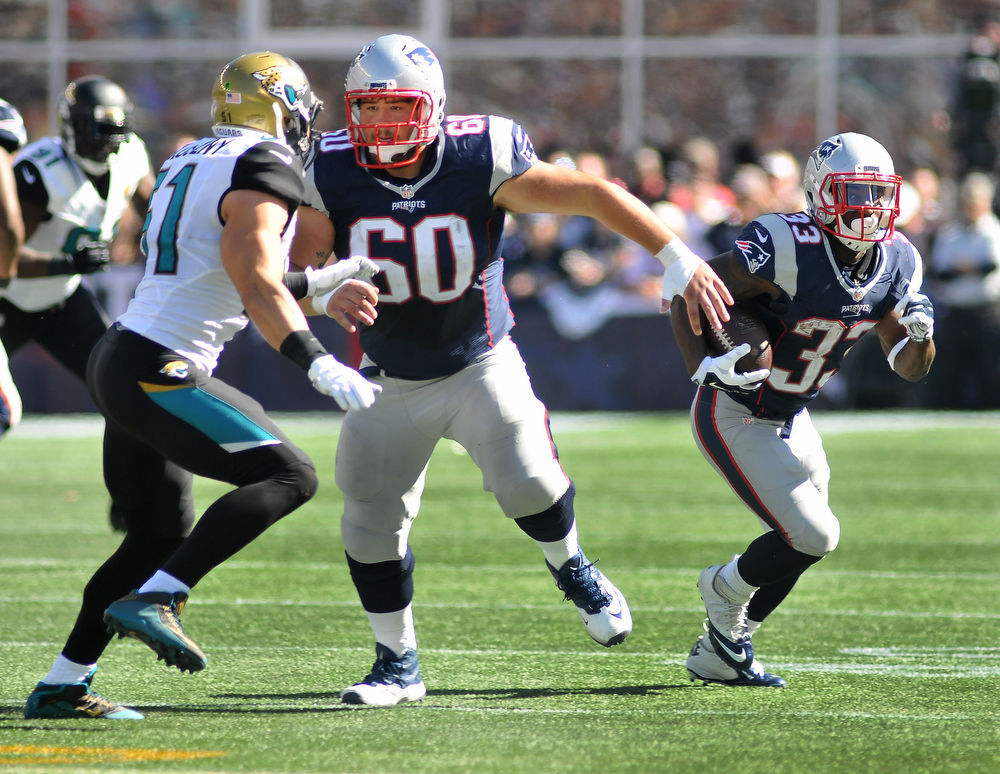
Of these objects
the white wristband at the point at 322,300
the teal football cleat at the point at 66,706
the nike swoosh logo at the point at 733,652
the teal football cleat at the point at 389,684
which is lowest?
the nike swoosh logo at the point at 733,652

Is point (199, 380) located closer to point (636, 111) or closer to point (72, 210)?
point (72, 210)

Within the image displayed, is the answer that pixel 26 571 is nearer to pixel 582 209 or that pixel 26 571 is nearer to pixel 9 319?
pixel 9 319

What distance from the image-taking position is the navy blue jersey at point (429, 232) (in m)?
4.71

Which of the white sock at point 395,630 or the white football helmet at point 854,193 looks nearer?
the white sock at point 395,630

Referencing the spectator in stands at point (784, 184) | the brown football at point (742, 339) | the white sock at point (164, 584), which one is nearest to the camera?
the white sock at point (164, 584)

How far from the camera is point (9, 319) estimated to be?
7535mm

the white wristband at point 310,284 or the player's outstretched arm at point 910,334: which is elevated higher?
the white wristband at point 310,284

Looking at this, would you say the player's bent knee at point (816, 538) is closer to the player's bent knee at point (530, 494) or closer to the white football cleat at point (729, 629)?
the white football cleat at point (729, 629)

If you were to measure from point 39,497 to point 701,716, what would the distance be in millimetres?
6059

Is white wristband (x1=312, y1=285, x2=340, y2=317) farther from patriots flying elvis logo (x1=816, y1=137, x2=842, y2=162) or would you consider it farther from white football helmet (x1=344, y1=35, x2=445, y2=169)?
patriots flying elvis logo (x1=816, y1=137, x2=842, y2=162)

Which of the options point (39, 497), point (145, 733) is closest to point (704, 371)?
point (145, 733)

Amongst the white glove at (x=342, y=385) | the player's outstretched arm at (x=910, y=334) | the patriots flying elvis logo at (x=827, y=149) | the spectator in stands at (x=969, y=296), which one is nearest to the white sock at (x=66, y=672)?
the white glove at (x=342, y=385)

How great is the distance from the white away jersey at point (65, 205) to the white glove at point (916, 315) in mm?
3789

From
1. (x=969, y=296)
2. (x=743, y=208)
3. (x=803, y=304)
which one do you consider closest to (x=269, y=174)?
(x=803, y=304)
